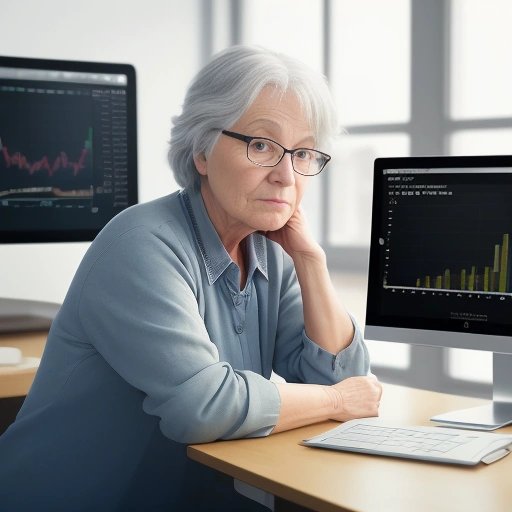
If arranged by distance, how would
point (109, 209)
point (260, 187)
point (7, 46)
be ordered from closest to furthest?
point (260, 187) < point (109, 209) < point (7, 46)

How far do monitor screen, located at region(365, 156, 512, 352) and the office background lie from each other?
1.39 m

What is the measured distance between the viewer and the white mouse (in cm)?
204

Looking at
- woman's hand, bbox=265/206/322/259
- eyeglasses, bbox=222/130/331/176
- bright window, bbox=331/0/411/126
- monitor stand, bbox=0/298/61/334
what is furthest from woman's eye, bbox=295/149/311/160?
bright window, bbox=331/0/411/126

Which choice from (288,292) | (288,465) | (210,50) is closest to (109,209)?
(288,292)

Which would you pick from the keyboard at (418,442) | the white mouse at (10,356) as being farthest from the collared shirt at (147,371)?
the white mouse at (10,356)

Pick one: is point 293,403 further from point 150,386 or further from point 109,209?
point 109,209

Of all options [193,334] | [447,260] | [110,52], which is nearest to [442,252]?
[447,260]

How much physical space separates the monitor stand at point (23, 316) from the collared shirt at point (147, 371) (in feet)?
2.95

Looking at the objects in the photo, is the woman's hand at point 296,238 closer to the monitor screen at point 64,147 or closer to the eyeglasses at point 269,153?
the eyeglasses at point 269,153

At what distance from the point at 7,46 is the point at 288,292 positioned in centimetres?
199

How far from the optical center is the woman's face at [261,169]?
5.16 ft

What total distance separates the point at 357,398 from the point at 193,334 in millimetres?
352

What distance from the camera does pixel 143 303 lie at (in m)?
1.41

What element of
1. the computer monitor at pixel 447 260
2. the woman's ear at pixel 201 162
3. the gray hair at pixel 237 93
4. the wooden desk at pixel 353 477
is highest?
the gray hair at pixel 237 93
